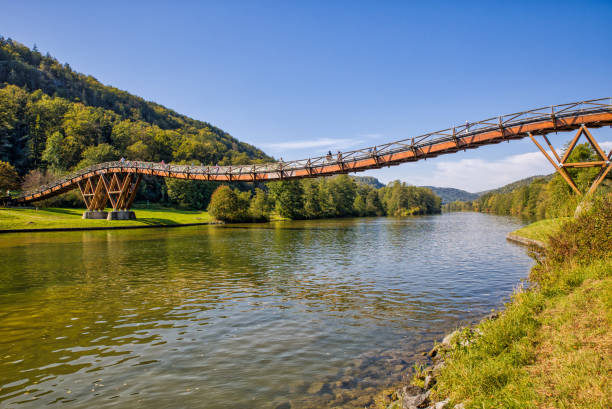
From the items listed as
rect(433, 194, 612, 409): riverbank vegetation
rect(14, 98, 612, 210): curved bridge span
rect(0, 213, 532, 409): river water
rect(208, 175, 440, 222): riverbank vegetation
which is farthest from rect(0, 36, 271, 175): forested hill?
rect(433, 194, 612, 409): riverbank vegetation

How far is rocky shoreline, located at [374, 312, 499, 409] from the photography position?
6395 millimetres

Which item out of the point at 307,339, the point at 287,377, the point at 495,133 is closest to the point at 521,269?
the point at 495,133

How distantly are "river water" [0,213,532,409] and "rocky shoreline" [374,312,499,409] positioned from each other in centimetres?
53

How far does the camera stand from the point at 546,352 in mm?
6781

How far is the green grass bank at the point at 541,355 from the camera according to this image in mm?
5266

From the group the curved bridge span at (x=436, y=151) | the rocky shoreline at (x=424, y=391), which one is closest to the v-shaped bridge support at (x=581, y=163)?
the curved bridge span at (x=436, y=151)

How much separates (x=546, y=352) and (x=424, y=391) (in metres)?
2.54

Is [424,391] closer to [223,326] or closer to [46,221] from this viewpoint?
[223,326]

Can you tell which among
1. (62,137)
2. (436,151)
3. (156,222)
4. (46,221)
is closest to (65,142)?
(62,137)

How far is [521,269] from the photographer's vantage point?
73.4ft

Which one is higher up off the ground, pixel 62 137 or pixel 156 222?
pixel 62 137

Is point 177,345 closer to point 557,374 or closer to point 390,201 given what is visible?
point 557,374

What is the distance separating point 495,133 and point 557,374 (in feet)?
74.6

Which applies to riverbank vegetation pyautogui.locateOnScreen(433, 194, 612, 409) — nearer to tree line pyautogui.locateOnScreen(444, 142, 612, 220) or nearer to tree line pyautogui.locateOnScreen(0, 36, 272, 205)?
tree line pyautogui.locateOnScreen(444, 142, 612, 220)
